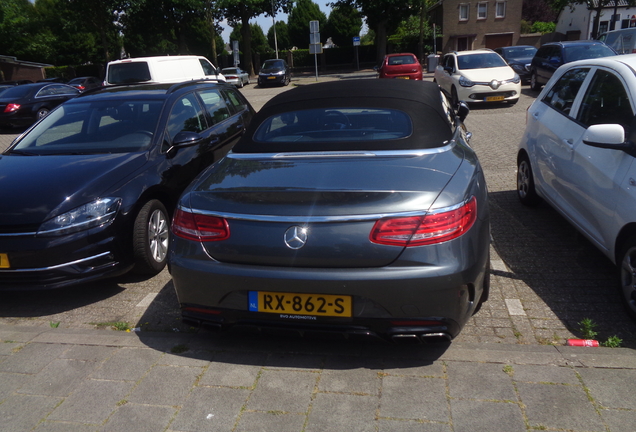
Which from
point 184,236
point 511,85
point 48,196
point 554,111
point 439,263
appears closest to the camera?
point 439,263

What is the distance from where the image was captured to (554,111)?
5.49m

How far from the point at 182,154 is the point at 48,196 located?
1.51 meters

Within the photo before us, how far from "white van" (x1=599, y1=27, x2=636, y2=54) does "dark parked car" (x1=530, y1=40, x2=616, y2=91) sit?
1.78 meters

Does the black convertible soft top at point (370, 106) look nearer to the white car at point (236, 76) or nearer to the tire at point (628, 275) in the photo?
the tire at point (628, 275)

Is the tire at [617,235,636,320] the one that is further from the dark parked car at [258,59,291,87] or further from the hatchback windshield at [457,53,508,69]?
the dark parked car at [258,59,291,87]

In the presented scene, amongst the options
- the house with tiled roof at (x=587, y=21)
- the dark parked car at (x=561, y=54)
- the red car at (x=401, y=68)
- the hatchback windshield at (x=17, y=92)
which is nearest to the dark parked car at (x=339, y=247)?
the dark parked car at (x=561, y=54)

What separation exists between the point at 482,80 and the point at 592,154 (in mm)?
12275

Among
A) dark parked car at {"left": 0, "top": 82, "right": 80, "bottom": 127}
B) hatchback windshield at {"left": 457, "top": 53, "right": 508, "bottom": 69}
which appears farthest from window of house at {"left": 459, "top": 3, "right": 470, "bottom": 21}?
dark parked car at {"left": 0, "top": 82, "right": 80, "bottom": 127}

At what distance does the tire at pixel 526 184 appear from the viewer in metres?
6.10

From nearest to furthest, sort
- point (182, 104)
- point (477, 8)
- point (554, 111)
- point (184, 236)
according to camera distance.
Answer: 1. point (184, 236)
2. point (554, 111)
3. point (182, 104)
4. point (477, 8)

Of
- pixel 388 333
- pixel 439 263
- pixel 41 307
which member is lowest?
pixel 41 307

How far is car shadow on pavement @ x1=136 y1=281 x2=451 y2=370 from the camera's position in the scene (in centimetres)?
335

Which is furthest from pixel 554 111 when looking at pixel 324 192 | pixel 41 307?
pixel 41 307

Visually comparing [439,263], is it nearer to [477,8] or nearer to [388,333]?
[388,333]
